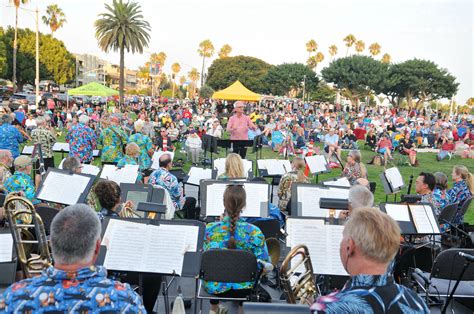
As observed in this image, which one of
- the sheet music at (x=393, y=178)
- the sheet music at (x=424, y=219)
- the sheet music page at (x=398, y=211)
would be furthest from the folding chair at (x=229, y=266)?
the sheet music at (x=393, y=178)

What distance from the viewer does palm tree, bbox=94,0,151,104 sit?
45.2 meters

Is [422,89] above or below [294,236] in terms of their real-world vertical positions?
above

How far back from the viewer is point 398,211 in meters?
5.70

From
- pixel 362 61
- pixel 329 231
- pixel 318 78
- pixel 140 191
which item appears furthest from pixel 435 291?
pixel 318 78

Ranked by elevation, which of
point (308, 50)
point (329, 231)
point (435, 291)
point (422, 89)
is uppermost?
point (308, 50)

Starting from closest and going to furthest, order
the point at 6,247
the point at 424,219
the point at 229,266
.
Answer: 1. the point at 6,247
2. the point at 229,266
3. the point at 424,219

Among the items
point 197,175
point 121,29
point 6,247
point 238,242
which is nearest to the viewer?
point 6,247

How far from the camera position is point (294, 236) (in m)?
4.25

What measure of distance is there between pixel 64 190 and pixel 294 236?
3.29 metres

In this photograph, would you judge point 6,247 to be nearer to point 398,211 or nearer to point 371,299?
point 371,299

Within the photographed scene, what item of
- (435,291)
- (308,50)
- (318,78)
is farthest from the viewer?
(308,50)

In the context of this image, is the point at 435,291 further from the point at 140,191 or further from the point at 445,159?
the point at 445,159

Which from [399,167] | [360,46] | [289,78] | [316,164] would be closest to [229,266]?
[316,164]

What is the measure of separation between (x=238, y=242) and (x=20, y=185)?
383 centimetres
